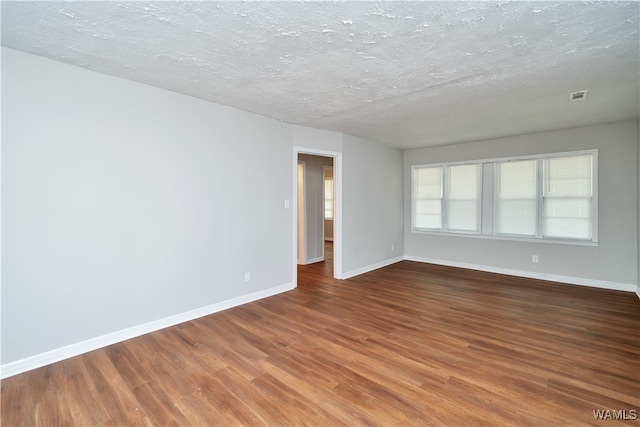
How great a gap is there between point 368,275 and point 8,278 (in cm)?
449

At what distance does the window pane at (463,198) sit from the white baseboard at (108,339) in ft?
14.0

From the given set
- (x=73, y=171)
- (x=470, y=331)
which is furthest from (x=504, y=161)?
(x=73, y=171)

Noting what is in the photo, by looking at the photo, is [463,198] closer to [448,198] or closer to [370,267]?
[448,198]

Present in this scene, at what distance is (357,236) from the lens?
5.24 metres

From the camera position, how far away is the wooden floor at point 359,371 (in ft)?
5.99

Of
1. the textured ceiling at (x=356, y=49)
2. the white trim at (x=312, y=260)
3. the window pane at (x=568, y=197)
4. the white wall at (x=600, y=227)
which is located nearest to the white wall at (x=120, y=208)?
the textured ceiling at (x=356, y=49)

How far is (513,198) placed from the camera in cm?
514

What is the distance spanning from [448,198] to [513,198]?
3.73 feet

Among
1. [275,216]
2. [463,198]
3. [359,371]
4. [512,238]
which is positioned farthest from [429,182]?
[359,371]

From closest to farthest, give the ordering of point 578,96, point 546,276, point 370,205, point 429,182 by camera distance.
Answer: point 578,96, point 546,276, point 370,205, point 429,182

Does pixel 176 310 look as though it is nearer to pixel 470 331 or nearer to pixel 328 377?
pixel 328 377

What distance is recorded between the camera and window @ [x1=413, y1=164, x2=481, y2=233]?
5617mm

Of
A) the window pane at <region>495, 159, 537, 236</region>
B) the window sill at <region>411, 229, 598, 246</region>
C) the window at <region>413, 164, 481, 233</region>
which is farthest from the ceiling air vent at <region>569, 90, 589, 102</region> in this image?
the window sill at <region>411, 229, 598, 246</region>

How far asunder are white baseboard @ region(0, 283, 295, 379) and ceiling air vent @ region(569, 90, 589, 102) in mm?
4375
